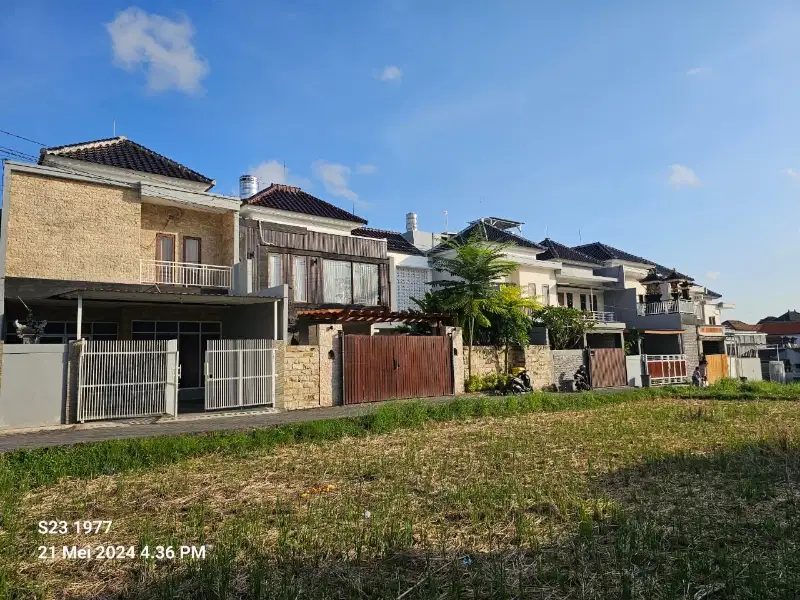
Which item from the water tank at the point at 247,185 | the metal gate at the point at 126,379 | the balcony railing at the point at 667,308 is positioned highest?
the water tank at the point at 247,185

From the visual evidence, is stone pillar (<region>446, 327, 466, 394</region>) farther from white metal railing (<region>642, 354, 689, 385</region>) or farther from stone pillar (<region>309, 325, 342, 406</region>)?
white metal railing (<region>642, 354, 689, 385</region>)

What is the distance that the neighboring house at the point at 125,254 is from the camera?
15984 mm

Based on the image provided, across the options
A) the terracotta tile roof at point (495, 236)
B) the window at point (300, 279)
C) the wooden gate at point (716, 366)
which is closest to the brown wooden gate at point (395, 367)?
the window at point (300, 279)

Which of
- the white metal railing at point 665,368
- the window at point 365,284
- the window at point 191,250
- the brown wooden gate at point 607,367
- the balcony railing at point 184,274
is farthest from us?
the white metal railing at point 665,368

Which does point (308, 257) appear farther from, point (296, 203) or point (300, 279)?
point (296, 203)

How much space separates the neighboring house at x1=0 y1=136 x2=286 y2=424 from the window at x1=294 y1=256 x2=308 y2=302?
2242 mm

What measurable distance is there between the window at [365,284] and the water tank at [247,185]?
914 centimetres

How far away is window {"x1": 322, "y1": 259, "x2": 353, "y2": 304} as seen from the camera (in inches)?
857

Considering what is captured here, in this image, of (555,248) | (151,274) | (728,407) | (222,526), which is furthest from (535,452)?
(555,248)

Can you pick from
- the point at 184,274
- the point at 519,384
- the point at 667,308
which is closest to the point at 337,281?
the point at 184,274

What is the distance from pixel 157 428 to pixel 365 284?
38.4ft

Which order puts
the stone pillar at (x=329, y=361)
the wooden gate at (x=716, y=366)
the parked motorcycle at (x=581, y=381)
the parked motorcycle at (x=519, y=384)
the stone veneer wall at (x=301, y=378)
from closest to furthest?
the stone veneer wall at (x=301, y=378) < the stone pillar at (x=329, y=361) < the parked motorcycle at (x=519, y=384) < the parked motorcycle at (x=581, y=381) < the wooden gate at (x=716, y=366)

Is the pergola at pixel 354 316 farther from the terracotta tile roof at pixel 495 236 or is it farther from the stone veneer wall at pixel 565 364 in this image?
the terracotta tile roof at pixel 495 236

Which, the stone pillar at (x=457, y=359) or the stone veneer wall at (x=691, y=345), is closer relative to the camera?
the stone pillar at (x=457, y=359)
